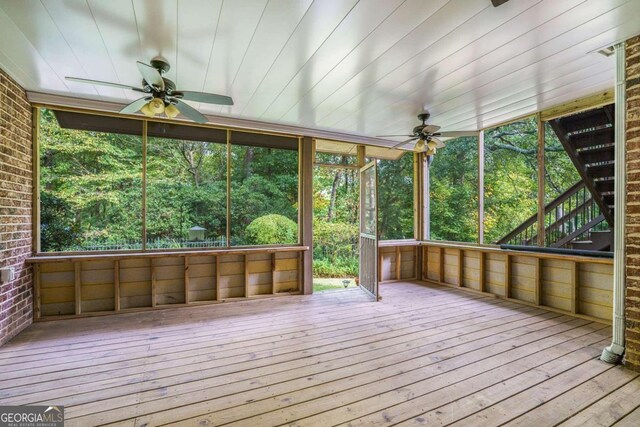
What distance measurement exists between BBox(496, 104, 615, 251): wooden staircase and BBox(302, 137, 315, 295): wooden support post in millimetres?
3468

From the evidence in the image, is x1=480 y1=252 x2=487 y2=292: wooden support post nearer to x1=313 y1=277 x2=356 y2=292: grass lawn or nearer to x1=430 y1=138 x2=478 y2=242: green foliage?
x1=430 y1=138 x2=478 y2=242: green foliage

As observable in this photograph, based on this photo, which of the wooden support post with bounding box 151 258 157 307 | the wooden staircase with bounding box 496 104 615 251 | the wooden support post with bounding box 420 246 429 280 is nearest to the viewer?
the wooden staircase with bounding box 496 104 615 251

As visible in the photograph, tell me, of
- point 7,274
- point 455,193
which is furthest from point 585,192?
point 7,274

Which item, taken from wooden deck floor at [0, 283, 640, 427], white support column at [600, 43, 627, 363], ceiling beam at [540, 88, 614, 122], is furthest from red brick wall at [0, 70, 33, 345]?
ceiling beam at [540, 88, 614, 122]

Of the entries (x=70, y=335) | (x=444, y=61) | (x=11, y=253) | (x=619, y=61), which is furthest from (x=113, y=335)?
(x=619, y=61)

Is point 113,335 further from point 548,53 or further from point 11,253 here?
point 548,53

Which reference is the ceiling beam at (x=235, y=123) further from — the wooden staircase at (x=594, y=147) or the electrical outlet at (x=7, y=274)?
the wooden staircase at (x=594, y=147)

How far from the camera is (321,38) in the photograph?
223 cm

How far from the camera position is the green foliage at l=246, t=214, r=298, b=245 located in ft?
15.2

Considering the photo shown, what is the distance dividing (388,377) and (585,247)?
4.26 metres

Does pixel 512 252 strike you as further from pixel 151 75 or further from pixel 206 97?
pixel 151 75

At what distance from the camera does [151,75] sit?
2.35 metres

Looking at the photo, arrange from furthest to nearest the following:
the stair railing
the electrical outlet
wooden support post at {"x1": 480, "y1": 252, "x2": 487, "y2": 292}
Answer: wooden support post at {"x1": 480, "y1": 252, "x2": 487, "y2": 292}, the stair railing, the electrical outlet

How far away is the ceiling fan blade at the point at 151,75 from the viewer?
2.20m
